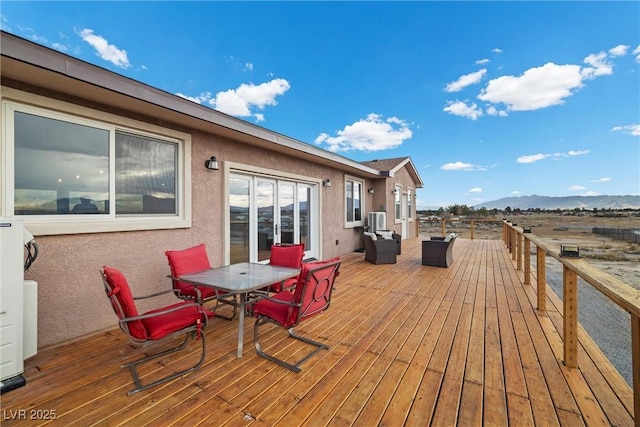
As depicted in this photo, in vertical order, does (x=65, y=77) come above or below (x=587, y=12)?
below

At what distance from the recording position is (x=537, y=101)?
11797mm

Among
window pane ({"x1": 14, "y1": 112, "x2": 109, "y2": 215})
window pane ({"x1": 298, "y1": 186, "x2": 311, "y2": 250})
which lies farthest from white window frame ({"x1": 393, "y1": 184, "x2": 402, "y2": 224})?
window pane ({"x1": 14, "y1": 112, "x2": 109, "y2": 215})

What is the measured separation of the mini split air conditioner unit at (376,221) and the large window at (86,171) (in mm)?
6393

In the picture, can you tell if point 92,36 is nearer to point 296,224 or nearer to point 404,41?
point 296,224

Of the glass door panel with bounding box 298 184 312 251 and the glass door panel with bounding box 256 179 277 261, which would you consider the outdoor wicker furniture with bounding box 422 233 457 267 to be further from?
the glass door panel with bounding box 256 179 277 261

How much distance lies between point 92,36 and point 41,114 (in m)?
4.31

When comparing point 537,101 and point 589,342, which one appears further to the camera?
point 537,101

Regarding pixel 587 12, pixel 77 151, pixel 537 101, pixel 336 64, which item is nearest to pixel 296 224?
pixel 77 151

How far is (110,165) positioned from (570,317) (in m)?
5.06

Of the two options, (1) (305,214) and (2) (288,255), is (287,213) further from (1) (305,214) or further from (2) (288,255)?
(2) (288,255)

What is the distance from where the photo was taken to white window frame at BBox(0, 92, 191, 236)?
2400 millimetres

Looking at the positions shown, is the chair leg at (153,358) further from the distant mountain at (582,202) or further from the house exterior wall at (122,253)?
the distant mountain at (582,202)

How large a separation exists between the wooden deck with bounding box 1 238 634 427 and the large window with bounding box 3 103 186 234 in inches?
57.9

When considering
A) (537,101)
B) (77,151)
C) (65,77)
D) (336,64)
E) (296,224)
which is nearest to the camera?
(65,77)
